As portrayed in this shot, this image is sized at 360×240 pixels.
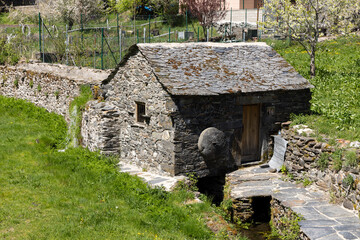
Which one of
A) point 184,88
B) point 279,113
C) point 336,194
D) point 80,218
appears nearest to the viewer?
point 80,218

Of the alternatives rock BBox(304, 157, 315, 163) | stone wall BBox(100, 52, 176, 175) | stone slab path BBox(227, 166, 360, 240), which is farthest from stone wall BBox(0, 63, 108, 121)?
rock BBox(304, 157, 315, 163)

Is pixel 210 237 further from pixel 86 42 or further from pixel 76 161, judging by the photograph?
pixel 86 42

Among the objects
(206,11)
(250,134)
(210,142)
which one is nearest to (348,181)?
(210,142)

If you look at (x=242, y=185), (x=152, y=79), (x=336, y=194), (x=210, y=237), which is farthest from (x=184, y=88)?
(x=336, y=194)

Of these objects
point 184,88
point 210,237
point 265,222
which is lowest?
point 265,222

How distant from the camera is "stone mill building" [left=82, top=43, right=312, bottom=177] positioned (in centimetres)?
1071

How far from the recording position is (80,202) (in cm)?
900

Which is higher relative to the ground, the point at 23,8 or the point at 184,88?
the point at 23,8

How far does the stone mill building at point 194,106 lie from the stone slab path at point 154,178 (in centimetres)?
22

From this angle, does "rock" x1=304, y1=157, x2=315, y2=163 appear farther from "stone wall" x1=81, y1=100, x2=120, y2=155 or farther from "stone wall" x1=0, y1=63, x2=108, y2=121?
"stone wall" x1=0, y1=63, x2=108, y2=121

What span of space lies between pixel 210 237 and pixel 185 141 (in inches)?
123

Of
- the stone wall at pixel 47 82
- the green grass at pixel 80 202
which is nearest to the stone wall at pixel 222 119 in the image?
the green grass at pixel 80 202

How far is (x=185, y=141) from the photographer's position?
35.2 ft

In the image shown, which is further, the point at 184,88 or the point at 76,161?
the point at 76,161
